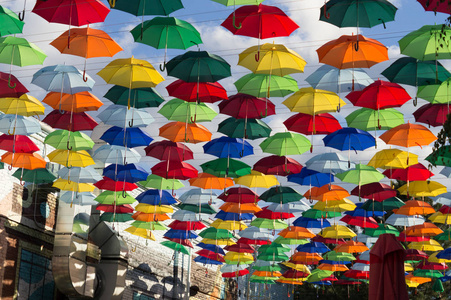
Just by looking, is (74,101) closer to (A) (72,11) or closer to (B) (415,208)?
(A) (72,11)

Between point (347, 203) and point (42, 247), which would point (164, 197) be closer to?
point (42, 247)

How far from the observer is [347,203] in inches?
704

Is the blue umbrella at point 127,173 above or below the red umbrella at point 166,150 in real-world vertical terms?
below

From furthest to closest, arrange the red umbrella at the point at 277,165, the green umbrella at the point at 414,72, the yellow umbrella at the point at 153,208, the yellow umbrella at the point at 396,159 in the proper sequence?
the yellow umbrella at the point at 153,208, the red umbrella at the point at 277,165, the yellow umbrella at the point at 396,159, the green umbrella at the point at 414,72

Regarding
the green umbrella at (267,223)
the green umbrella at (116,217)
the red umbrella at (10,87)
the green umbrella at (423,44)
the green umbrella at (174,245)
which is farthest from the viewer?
the green umbrella at (174,245)

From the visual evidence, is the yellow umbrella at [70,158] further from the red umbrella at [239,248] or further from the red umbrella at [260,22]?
the red umbrella at [239,248]

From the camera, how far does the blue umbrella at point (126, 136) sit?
14891mm

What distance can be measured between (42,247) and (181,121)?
263 inches

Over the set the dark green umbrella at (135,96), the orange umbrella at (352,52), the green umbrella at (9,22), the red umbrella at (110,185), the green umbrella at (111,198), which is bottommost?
the green umbrella at (111,198)

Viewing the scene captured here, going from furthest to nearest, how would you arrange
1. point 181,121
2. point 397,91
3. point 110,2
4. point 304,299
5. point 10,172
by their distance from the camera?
point 304,299 → point 10,172 → point 181,121 → point 397,91 → point 110,2

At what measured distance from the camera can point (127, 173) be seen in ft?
53.9

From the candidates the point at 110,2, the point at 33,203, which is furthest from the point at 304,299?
the point at 110,2

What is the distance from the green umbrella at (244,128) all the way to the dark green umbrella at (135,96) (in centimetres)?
179

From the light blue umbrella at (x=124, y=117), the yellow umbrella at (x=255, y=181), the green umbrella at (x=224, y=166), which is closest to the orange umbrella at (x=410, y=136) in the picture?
the green umbrella at (x=224, y=166)
